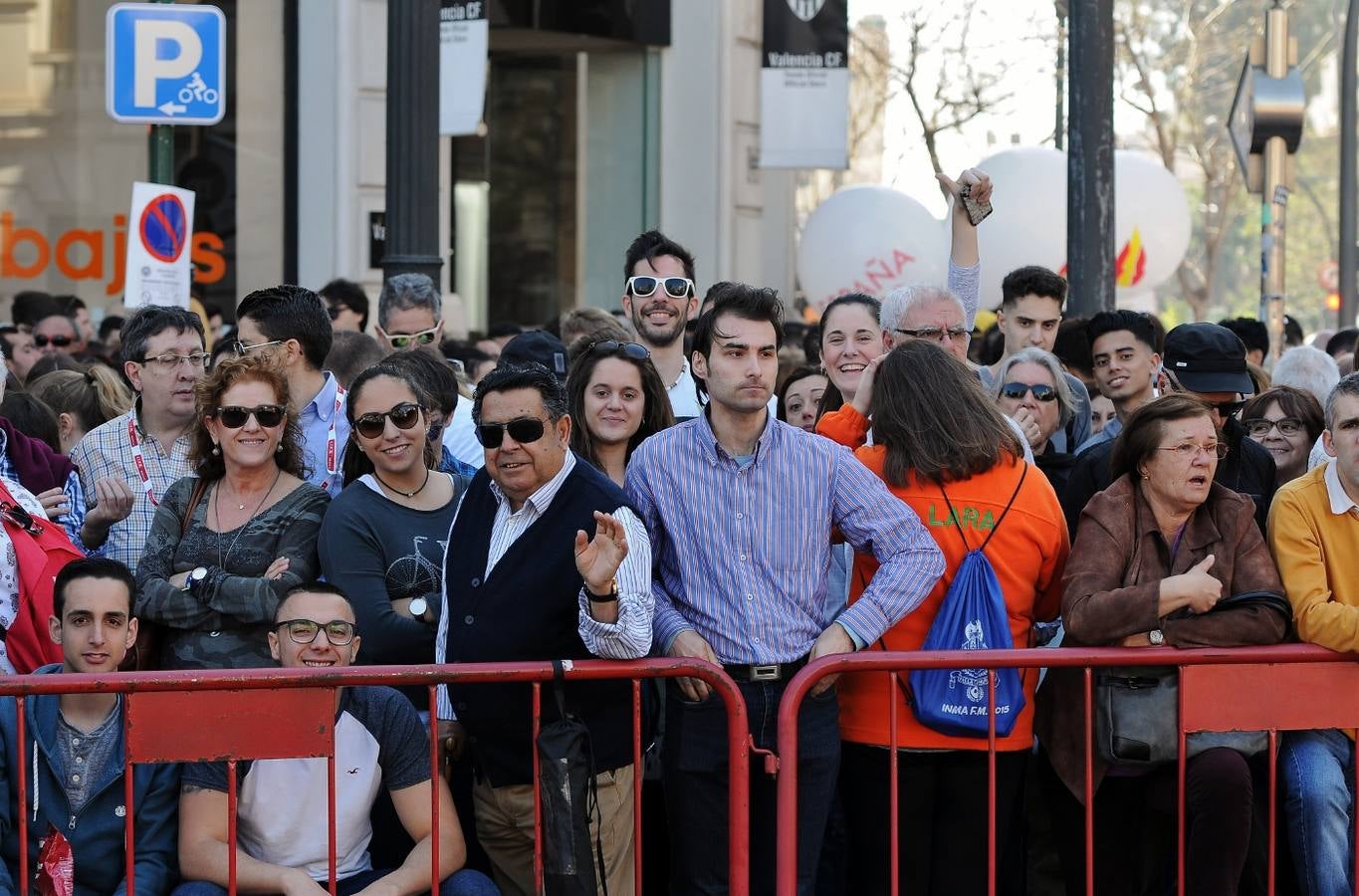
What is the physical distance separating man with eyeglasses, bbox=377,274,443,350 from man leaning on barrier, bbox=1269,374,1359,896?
157 inches

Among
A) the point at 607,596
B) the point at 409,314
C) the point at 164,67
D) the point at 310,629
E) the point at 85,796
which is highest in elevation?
the point at 164,67

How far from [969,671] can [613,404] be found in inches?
58.6

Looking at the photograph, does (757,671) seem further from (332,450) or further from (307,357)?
(307,357)

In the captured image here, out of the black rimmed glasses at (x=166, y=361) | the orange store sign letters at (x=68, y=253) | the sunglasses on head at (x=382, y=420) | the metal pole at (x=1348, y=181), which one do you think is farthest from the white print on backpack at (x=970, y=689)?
the metal pole at (x=1348, y=181)

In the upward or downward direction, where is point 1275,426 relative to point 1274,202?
downward

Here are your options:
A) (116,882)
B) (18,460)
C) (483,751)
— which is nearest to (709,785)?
(483,751)

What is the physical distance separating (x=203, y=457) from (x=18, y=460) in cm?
104

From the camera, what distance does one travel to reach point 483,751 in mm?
5043

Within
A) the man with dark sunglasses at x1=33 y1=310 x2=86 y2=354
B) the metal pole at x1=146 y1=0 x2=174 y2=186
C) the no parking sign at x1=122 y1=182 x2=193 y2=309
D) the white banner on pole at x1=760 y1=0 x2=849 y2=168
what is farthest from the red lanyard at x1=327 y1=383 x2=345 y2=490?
the white banner on pole at x1=760 y1=0 x2=849 y2=168

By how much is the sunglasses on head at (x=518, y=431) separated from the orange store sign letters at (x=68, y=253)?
10.7 metres

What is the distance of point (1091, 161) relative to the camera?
9820mm

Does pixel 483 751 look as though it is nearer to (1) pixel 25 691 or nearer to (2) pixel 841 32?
(1) pixel 25 691

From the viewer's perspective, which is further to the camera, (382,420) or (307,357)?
(307,357)

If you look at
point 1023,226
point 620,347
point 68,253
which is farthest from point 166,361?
point 1023,226
